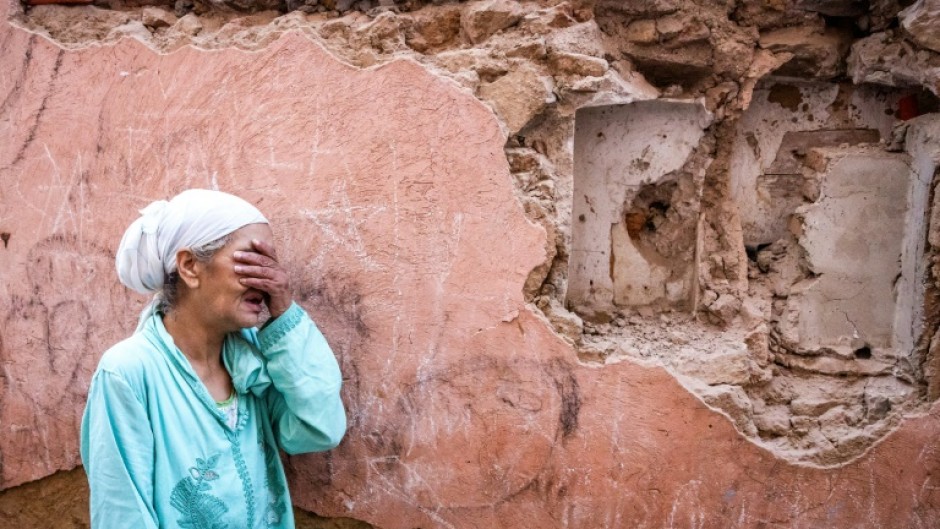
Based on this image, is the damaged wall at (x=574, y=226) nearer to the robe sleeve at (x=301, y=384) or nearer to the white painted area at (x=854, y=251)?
the white painted area at (x=854, y=251)

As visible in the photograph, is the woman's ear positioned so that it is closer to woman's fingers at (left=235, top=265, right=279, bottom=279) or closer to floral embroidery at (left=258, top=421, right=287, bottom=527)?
woman's fingers at (left=235, top=265, right=279, bottom=279)

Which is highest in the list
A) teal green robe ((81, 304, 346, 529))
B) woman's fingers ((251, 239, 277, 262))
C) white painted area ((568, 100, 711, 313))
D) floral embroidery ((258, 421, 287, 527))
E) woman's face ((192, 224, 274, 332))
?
white painted area ((568, 100, 711, 313))

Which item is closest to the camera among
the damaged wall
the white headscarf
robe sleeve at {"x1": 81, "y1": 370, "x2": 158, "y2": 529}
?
robe sleeve at {"x1": 81, "y1": 370, "x2": 158, "y2": 529}

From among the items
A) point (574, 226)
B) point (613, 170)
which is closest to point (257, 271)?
point (574, 226)

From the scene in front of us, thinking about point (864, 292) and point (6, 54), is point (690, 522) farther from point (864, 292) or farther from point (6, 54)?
point (6, 54)

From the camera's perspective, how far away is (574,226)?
7.97ft

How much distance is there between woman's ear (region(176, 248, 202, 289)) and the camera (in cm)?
191

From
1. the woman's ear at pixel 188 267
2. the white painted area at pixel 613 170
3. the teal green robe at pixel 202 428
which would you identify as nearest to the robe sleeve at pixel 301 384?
the teal green robe at pixel 202 428

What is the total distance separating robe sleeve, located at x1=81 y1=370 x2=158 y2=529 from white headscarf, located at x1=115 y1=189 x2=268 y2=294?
0.93ft

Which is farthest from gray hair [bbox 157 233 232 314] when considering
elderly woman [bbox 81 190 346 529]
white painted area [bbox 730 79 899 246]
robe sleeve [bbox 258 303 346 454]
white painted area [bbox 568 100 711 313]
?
white painted area [bbox 730 79 899 246]

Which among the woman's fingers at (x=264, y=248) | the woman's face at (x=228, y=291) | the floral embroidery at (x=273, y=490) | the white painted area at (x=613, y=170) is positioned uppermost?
the white painted area at (x=613, y=170)

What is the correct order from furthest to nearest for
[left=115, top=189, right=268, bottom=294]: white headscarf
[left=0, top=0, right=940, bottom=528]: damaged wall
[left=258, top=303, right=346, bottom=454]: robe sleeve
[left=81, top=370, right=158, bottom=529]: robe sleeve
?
[left=0, top=0, right=940, bottom=528]: damaged wall
[left=258, top=303, right=346, bottom=454]: robe sleeve
[left=115, top=189, right=268, bottom=294]: white headscarf
[left=81, top=370, right=158, bottom=529]: robe sleeve

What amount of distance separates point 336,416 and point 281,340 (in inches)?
11.4

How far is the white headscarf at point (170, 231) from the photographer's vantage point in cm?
190
